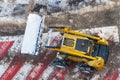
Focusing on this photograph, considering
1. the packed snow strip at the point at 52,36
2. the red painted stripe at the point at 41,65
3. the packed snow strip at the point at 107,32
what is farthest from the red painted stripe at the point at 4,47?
the packed snow strip at the point at 107,32

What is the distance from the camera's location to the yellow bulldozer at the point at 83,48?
13.3 m

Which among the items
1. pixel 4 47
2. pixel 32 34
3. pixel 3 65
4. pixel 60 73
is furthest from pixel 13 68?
pixel 60 73

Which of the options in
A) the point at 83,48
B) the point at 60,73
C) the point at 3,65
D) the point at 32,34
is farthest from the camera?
the point at 3,65

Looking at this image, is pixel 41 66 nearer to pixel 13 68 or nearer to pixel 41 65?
pixel 41 65

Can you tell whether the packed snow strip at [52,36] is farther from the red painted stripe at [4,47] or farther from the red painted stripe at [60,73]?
the red painted stripe at [60,73]

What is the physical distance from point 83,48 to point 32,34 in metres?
2.29

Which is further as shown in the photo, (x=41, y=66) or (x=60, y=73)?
(x=41, y=66)

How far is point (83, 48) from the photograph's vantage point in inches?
527

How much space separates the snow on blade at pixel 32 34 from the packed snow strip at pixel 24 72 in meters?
0.72

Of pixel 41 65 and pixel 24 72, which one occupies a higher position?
pixel 41 65

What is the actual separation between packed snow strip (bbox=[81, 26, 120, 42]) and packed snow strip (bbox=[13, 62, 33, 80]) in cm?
275

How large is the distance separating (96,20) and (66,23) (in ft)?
4.28

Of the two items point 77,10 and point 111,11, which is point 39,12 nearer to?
point 77,10

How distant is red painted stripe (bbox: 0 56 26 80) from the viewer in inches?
585
